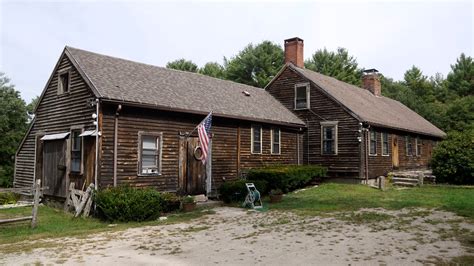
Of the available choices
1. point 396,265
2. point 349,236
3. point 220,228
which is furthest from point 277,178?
point 396,265

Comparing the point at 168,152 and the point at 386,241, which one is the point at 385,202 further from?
the point at 168,152

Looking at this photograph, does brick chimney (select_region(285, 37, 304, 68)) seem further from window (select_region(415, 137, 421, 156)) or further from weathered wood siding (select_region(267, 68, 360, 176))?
window (select_region(415, 137, 421, 156))

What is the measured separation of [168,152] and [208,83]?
7.17 m

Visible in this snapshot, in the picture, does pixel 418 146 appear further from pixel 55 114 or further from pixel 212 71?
pixel 212 71

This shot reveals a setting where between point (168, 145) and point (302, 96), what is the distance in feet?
37.8

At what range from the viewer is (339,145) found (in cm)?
2242

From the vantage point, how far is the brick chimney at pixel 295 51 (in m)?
26.2

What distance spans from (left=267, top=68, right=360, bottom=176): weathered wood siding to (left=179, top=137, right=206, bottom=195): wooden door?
28.4ft

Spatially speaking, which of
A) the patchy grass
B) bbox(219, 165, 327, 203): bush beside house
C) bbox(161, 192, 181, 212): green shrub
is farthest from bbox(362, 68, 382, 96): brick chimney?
bbox(161, 192, 181, 212): green shrub

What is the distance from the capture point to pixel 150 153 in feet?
50.1

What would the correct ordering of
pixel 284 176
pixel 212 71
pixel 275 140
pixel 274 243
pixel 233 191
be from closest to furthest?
pixel 274 243
pixel 233 191
pixel 284 176
pixel 275 140
pixel 212 71

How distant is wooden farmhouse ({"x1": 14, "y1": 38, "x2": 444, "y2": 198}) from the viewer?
1434 cm

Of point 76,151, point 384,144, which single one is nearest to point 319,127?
point 384,144

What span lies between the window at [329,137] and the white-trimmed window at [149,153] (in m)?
11.0
